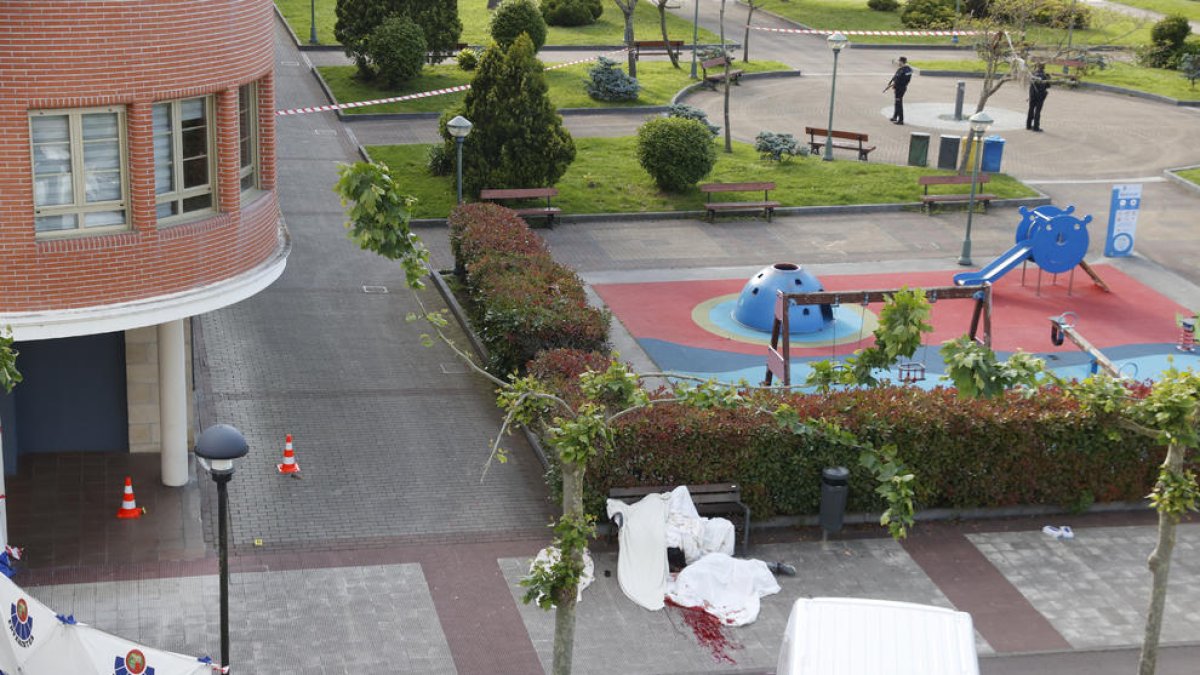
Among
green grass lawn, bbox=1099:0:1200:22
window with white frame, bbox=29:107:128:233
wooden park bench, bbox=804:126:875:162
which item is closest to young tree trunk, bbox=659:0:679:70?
wooden park bench, bbox=804:126:875:162

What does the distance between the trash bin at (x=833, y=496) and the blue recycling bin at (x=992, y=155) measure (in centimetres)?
1950

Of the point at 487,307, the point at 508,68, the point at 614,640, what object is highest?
the point at 508,68

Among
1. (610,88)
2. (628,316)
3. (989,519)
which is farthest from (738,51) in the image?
(989,519)

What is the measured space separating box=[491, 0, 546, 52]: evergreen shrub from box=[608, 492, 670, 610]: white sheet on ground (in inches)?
1164

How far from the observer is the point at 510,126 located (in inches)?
1275

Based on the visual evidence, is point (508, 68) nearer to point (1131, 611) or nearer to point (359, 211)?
point (1131, 611)

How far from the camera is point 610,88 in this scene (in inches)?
1678

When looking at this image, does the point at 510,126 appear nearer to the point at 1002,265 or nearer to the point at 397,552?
the point at 1002,265

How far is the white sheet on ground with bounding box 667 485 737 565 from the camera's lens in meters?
18.1

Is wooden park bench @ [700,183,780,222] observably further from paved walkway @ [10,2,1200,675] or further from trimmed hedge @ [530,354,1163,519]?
trimmed hedge @ [530,354,1163,519]

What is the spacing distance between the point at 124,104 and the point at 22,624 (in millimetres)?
5774

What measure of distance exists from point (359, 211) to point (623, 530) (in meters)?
7.07

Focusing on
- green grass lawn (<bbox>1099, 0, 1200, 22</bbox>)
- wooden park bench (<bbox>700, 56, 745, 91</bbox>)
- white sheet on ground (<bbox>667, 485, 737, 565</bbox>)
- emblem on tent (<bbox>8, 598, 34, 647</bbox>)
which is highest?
green grass lawn (<bbox>1099, 0, 1200, 22</bbox>)

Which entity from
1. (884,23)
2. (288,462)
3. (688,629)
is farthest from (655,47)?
(688,629)
